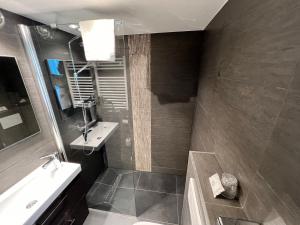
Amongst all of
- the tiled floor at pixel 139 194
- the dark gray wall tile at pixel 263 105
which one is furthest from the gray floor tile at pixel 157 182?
the dark gray wall tile at pixel 263 105

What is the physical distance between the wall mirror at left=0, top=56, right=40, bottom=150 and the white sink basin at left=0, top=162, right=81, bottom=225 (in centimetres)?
40

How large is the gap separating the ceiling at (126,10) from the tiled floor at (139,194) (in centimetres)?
230

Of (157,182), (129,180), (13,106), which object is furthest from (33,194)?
(157,182)

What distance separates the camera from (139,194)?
2.02 meters

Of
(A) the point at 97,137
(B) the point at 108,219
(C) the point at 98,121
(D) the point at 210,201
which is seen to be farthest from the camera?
(C) the point at 98,121

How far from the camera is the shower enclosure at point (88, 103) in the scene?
1.37 m

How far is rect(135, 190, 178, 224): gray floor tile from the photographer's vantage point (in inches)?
67.4

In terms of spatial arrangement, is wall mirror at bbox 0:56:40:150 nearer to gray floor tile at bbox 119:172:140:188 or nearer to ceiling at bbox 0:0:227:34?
ceiling at bbox 0:0:227:34

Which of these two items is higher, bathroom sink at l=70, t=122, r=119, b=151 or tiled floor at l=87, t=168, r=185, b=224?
bathroom sink at l=70, t=122, r=119, b=151

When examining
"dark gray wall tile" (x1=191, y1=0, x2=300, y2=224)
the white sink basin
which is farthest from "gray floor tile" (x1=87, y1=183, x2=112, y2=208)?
"dark gray wall tile" (x1=191, y1=0, x2=300, y2=224)

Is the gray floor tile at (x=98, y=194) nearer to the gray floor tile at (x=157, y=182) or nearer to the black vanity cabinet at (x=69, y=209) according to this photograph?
the black vanity cabinet at (x=69, y=209)

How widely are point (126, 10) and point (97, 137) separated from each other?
64.9 inches

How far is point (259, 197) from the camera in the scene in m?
0.57

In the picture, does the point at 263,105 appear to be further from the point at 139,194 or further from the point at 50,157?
the point at 139,194
